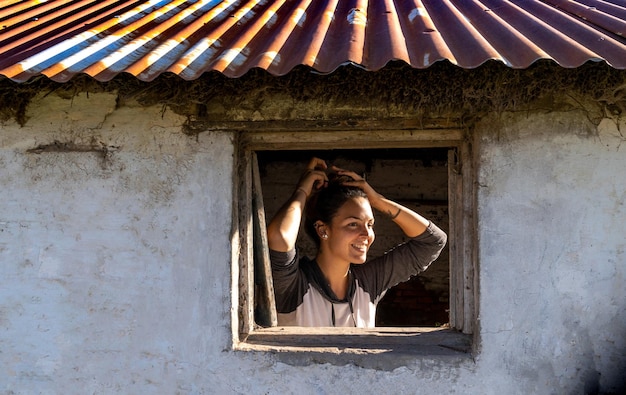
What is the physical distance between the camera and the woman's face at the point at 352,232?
435 centimetres

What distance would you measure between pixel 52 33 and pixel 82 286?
1.22 metres

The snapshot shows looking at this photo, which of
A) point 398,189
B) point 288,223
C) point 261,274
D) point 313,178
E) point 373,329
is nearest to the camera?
point 373,329

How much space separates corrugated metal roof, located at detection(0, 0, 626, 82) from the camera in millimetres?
2854

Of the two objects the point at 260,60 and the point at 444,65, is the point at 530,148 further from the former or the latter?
the point at 260,60

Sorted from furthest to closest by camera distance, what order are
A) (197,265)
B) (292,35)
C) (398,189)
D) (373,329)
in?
(398,189) < (373,329) < (197,265) < (292,35)

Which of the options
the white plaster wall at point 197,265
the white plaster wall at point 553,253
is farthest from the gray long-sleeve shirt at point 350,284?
the white plaster wall at point 553,253

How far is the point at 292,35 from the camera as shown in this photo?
10.6 ft

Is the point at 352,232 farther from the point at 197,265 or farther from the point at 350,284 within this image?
the point at 197,265

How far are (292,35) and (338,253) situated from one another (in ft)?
5.21

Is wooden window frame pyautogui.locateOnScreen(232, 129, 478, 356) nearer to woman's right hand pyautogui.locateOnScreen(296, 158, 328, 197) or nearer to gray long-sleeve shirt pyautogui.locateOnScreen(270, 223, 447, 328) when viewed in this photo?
gray long-sleeve shirt pyautogui.locateOnScreen(270, 223, 447, 328)

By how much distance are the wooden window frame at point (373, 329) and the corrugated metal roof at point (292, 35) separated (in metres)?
0.51

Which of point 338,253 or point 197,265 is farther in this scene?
point 338,253

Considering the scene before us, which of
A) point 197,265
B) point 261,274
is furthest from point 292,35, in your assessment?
point 261,274

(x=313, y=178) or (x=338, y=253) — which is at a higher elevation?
(x=313, y=178)
